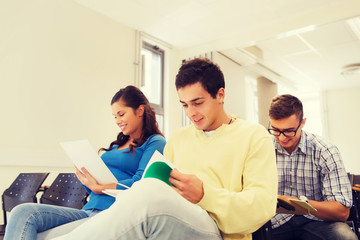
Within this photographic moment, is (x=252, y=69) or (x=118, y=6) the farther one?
(x=252, y=69)

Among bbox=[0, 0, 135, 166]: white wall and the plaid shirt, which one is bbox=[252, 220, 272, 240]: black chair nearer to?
the plaid shirt

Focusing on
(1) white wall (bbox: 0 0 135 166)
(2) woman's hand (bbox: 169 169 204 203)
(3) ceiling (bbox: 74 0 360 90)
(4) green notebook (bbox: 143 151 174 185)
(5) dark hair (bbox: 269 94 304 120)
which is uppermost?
(3) ceiling (bbox: 74 0 360 90)

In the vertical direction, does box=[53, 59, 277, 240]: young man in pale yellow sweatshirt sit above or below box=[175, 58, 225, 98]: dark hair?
below

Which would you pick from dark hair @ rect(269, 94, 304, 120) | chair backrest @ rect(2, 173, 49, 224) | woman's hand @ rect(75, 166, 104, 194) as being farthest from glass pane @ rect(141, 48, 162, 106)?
woman's hand @ rect(75, 166, 104, 194)

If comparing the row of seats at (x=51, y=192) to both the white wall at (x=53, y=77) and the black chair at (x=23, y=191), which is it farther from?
the white wall at (x=53, y=77)

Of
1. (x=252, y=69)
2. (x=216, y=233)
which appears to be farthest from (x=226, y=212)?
(x=252, y=69)

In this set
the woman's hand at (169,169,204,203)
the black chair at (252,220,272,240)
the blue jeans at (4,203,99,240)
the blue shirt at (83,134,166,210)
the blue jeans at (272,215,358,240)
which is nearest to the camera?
the woman's hand at (169,169,204,203)

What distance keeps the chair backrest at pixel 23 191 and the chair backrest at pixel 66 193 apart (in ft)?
0.71

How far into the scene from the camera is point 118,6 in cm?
392

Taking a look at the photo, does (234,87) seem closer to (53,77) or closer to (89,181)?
(53,77)

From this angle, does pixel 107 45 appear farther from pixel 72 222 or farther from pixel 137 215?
pixel 137 215

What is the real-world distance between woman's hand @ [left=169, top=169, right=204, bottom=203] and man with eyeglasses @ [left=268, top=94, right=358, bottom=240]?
2.10 feet

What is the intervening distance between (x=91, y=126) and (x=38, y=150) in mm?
733

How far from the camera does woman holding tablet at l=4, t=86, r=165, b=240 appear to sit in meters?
1.22
